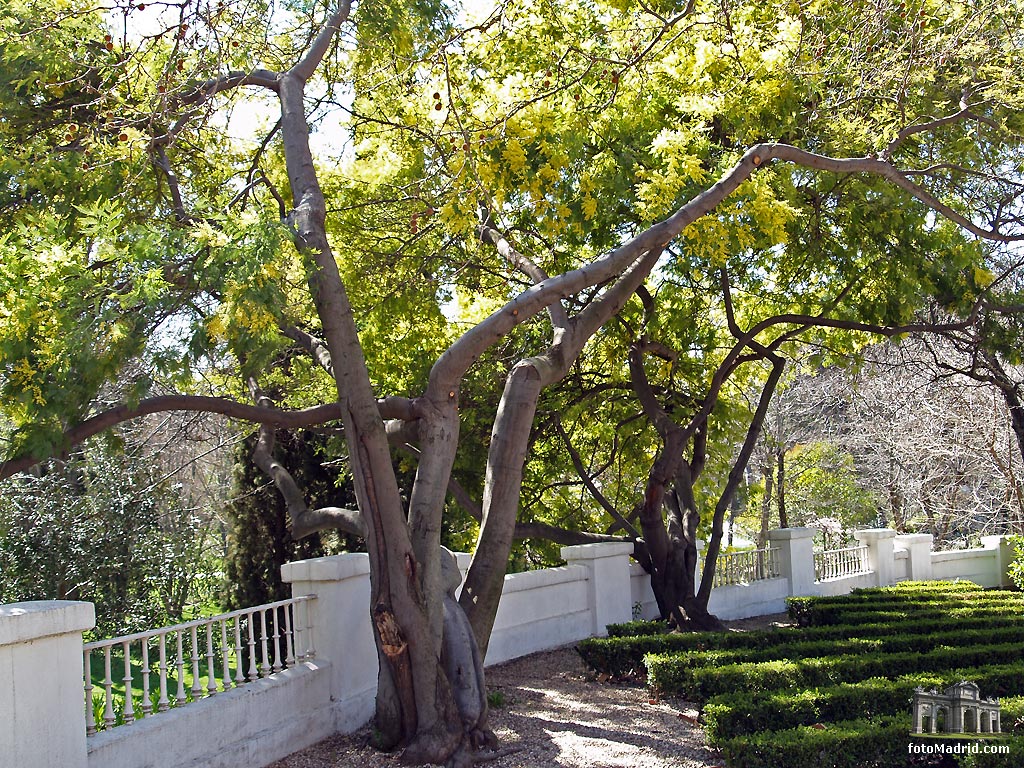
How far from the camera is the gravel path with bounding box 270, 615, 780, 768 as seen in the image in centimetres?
739

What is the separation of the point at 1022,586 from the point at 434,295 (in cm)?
1261

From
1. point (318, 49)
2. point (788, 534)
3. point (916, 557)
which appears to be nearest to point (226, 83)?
point (318, 49)

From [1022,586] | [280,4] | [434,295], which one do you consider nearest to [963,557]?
[1022,586]

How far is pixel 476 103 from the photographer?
11.3 metres

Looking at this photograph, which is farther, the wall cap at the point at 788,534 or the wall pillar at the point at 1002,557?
the wall pillar at the point at 1002,557

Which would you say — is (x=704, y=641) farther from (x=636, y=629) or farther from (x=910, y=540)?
(x=910, y=540)

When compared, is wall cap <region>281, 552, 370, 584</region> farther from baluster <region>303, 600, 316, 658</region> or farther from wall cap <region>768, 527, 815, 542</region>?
wall cap <region>768, 527, 815, 542</region>

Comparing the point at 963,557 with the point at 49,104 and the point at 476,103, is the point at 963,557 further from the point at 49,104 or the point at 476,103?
the point at 49,104

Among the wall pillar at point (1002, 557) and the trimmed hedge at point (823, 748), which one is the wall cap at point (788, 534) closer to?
the wall pillar at point (1002, 557)

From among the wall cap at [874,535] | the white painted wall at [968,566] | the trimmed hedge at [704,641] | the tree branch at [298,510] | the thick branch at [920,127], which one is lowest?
the white painted wall at [968,566]

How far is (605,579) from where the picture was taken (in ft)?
43.8

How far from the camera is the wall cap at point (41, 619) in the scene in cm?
506

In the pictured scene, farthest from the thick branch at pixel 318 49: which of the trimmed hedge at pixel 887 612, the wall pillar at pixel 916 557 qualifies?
the wall pillar at pixel 916 557

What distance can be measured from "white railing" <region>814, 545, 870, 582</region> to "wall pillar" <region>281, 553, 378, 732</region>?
1164cm
